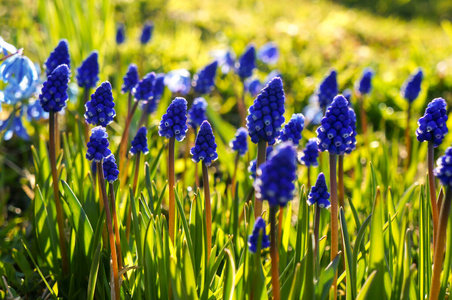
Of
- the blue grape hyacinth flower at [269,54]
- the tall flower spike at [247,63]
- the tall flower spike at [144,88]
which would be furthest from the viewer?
the blue grape hyacinth flower at [269,54]

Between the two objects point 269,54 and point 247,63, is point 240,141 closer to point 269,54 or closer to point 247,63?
point 247,63

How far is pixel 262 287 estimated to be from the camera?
2.05m

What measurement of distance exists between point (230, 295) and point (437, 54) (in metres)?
8.46

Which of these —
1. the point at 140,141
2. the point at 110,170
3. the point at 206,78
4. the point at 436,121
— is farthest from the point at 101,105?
the point at 206,78

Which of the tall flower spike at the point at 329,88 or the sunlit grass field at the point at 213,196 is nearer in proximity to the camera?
the sunlit grass field at the point at 213,196

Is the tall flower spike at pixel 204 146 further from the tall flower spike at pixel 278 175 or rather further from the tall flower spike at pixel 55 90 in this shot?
the tall flower spike at pixel 55 90

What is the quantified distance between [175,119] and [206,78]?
2.03 m

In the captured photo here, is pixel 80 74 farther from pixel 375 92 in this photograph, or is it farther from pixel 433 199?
pixel 375 92

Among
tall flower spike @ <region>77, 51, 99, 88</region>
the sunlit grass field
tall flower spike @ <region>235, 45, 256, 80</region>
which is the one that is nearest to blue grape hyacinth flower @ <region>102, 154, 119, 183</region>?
the sunlit grass field

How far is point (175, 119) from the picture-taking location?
92.4 inches

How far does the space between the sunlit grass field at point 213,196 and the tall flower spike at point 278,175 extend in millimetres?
343

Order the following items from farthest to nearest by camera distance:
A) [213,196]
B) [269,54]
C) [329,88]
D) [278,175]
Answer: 1. [269,54]
2. [329,88]
3. [213,196]
4. [278,175]


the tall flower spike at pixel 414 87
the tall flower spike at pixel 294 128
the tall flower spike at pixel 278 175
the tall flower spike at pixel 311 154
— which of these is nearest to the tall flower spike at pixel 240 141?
the tall flower spike at pixel 294 128

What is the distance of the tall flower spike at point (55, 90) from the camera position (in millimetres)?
2414
